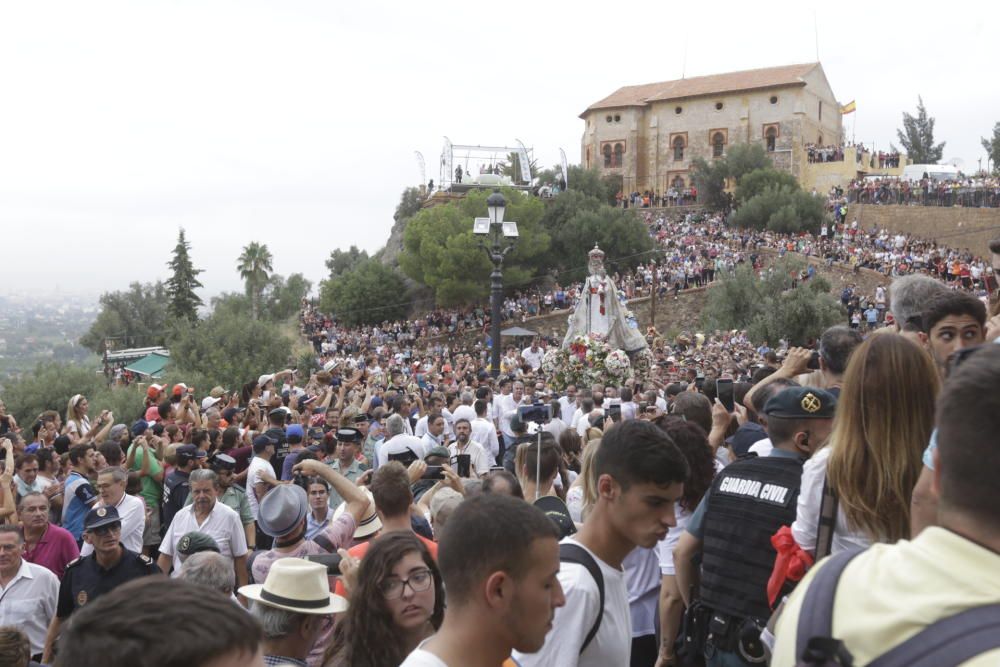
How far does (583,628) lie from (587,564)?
0.21 metres

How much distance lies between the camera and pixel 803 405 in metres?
3.72

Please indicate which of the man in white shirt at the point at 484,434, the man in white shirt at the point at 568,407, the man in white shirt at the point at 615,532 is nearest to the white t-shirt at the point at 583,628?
the man in white shirt at the point at 615,532

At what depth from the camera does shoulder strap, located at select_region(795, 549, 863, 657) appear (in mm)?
1503

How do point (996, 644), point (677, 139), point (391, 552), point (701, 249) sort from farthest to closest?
point (677, 139)
point (701, 249)
point (391, 552)
point (996, 644)

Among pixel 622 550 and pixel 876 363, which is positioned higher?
pixel 876 363

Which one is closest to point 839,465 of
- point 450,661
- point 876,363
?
point 876,363

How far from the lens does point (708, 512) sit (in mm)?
3770

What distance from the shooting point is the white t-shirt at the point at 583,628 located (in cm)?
285

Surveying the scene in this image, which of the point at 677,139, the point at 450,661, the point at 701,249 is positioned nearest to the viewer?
the point at 450,661

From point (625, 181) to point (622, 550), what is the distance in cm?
6865

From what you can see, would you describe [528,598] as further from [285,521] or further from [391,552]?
[285,521]

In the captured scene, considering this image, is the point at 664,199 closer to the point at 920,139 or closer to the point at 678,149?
the point at 678,149

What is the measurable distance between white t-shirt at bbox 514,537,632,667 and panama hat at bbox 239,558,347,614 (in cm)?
94

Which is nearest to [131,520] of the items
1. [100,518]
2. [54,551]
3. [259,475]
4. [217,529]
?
[54,551]
